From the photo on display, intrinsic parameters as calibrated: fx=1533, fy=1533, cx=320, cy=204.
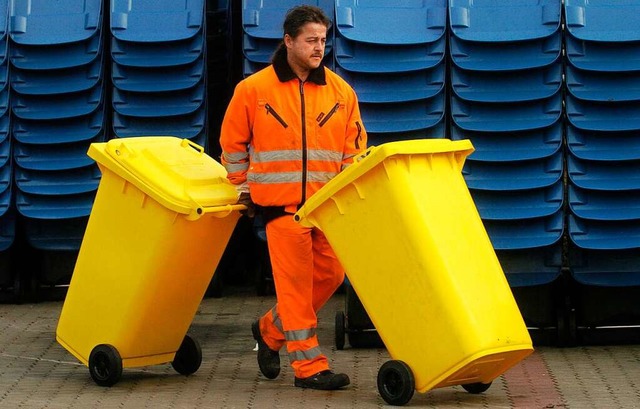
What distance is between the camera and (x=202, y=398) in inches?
255

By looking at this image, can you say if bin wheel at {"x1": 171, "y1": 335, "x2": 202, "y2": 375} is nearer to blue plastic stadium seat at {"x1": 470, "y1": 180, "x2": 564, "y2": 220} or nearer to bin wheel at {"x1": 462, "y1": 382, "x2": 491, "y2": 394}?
bin wheel at {"x1": 462, "y1": 382, "x2": 491, "y2": 394}

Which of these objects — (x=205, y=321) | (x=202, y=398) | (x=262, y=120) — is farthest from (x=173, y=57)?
(x=202, y=398)

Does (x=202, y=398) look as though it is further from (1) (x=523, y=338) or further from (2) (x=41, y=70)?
(2) (x=41, y=70)

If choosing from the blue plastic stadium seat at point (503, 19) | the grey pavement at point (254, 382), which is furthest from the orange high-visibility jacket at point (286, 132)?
the blue plastic stadium seat at point (503, 19)

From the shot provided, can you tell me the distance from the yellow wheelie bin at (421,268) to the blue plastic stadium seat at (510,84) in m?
1.41

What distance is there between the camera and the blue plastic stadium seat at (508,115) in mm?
7629

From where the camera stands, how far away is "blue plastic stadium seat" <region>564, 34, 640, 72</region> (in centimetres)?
762

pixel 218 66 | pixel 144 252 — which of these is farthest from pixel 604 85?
pixel 144 252

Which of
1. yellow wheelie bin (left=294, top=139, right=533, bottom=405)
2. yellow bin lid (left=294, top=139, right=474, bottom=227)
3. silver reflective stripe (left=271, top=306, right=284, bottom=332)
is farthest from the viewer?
silver reflective stripe (left=271, top=306, right=284, bottom=332)

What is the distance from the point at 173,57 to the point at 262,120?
2.05 meters

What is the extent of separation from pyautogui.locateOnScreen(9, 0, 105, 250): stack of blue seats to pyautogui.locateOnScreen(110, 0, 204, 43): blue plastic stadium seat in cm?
14

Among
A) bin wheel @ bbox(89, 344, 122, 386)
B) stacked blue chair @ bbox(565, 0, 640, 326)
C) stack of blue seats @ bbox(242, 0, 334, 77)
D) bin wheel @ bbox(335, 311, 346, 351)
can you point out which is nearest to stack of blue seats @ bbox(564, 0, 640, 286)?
stacked blue chair @ bbox(565, 0, 640, 326)

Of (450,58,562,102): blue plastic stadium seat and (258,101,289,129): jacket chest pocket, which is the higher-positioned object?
(258,101,289,129): jacket chest pocket

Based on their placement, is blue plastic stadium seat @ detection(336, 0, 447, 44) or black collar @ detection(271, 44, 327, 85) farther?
blue plastic stadium seat @ detection(336, 0, 447, 44)
